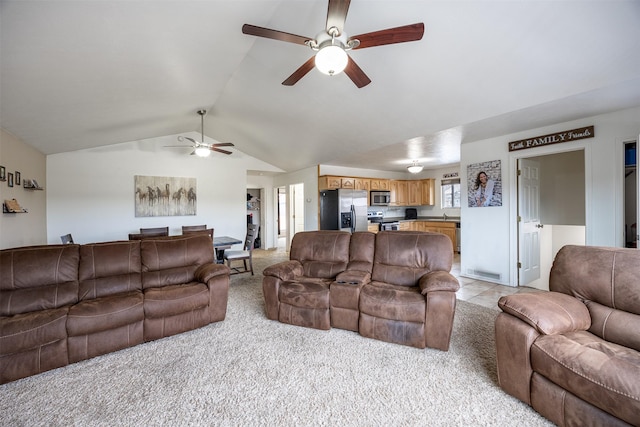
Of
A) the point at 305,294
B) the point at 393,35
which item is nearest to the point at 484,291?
the point at 305,294

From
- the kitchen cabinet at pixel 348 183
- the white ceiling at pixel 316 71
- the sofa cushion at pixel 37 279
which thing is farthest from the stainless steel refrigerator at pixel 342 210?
the sofa cushion at pixel 37 279

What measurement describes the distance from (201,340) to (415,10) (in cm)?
354

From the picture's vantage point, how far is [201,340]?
2525mm

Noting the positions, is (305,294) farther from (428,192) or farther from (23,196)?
(428,192)

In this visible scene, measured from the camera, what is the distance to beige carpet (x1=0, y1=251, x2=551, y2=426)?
1.57m

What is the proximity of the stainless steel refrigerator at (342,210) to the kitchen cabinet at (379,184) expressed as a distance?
2.86 feet

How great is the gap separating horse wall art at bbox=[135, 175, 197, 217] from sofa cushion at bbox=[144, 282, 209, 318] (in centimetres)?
383

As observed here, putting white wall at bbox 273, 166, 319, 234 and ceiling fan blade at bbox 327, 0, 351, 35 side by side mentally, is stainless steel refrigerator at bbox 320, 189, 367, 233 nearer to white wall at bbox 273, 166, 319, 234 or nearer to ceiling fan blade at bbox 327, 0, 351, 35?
white wall at bbox 273, 166, 319, 234

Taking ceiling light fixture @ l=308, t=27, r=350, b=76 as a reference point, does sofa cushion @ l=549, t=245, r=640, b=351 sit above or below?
below

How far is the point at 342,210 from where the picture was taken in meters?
5.97

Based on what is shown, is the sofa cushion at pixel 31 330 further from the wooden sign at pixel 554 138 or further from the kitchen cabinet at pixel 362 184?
the kitchen cabinet at pixel 362 184

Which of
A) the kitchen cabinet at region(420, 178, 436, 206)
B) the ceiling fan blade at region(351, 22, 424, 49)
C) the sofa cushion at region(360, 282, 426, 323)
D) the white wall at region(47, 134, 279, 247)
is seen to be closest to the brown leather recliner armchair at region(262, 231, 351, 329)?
the sofa cushion at region(360, 282, 426, 323)

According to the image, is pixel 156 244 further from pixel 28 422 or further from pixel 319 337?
pixel 319 337

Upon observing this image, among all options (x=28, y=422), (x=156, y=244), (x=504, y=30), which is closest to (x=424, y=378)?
(x=28, y=422)
